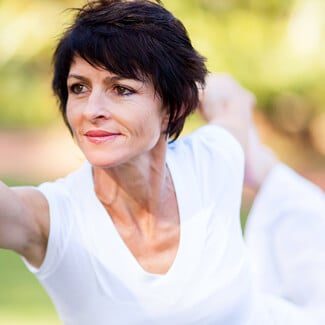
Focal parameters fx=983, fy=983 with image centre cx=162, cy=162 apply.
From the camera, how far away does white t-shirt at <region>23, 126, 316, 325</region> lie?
9.57ft

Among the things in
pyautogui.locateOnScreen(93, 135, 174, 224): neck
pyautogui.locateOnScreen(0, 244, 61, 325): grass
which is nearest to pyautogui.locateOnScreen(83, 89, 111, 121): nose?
pyautogui.locateOnScreen(93, 135, 174, 224): neck

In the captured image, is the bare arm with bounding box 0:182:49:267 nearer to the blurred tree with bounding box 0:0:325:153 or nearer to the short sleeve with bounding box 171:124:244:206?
the short sleeve with bounding box 171:124:244:206

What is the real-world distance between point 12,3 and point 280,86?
12.2ft

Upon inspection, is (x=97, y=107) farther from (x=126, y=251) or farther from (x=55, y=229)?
(x=126, y=251)

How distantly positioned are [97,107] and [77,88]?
0.46ft

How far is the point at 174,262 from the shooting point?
10.1 ft

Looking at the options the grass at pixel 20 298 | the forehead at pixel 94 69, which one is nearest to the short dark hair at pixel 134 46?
the forehead at pixel 94 69

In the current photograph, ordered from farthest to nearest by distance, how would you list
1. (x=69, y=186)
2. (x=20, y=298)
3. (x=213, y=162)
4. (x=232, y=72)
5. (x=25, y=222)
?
1. (x=232, y=72)
2. (x=20, y=298)
3. (x=213, y=162)
4. (x=69, y=186)
5. (x=25, y=222)

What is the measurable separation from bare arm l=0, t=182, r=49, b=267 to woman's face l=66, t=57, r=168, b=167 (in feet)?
0.67

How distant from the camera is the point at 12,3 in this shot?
1284 cm

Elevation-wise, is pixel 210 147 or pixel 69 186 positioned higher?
pixel 210 147

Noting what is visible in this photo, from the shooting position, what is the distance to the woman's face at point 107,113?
2.82 metres

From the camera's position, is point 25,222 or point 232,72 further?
Result: point 232,72

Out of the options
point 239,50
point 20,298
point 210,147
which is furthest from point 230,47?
point 210,147
